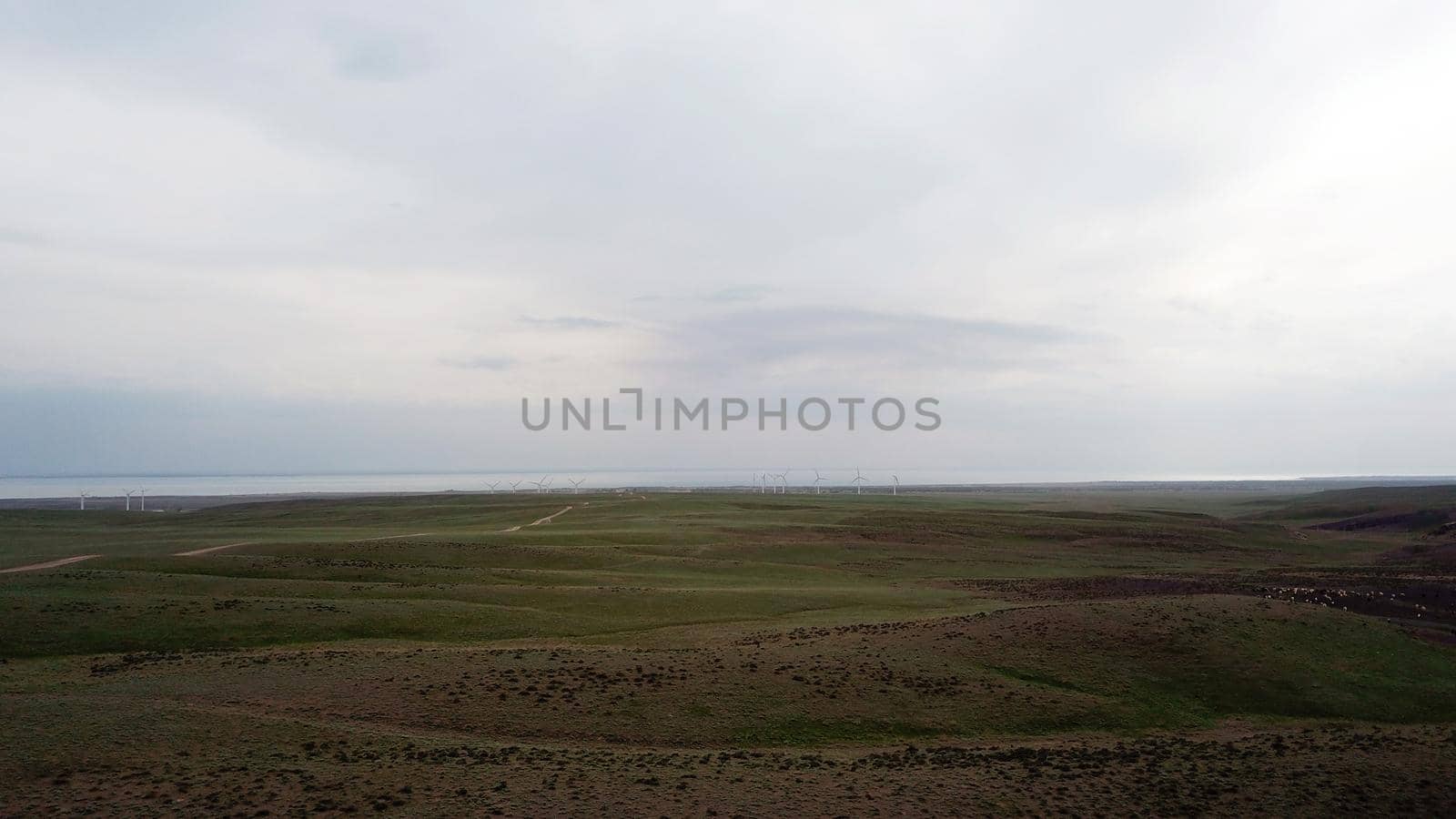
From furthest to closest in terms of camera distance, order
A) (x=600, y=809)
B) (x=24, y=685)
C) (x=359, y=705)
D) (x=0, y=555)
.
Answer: (x=0, y=555)
(x=24, y=685)
(x=359, y=705)
(x=600, y=809)

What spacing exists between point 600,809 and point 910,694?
13.3 meters

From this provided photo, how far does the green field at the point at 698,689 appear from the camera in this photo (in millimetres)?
20984

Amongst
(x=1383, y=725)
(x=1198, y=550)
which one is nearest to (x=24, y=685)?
(x=1383, y=725)

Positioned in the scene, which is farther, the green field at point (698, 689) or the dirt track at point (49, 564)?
the dirt track at point (49, 564)

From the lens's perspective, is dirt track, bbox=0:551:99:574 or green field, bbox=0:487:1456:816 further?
dirt track, bbox=0:551:99:574

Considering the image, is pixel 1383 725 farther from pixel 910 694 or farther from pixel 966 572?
pixel 966 572

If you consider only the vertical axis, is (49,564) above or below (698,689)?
above

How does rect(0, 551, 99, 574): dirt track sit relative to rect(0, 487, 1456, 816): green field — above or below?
above

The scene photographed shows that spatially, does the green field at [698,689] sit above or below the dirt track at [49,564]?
below

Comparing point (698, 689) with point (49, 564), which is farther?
point (49, 564)

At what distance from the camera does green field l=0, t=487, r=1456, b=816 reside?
68.8ft

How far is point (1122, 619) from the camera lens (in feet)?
121

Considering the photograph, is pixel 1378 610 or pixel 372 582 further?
pixel 372 582

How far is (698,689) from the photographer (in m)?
28.7
